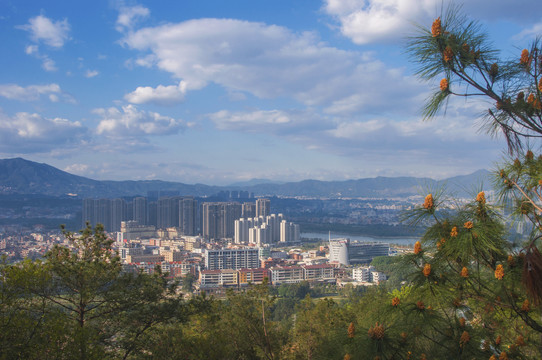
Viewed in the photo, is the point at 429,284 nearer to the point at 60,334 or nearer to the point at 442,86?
the point at 442,86

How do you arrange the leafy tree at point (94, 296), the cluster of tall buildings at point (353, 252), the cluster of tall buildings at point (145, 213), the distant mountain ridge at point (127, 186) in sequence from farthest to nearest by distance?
the distant mountain ridge at point (127, 186), the cluster of tall buildings at point (145, 213), the cluster of tall buildings at point (353, 252), the leafy tree at point (94, 296)

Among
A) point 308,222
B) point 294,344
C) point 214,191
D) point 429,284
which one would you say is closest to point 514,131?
point 429,284

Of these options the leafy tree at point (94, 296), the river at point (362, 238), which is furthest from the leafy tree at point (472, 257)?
the river at point (362, 238)

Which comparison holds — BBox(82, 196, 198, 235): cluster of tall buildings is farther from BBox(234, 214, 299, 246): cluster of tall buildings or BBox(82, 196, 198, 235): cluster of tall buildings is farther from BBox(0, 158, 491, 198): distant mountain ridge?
BBox(0, 158, 491, 198): distant mountain ridge

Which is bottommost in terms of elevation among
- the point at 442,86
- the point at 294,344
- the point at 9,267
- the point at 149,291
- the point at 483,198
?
the point at 294,344

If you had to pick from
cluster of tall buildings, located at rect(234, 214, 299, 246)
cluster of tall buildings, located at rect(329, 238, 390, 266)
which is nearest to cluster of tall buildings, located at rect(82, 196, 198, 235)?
cluster of tall buildings, located at rect(234, 214, 299, 246)

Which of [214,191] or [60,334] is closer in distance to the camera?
[60,334]

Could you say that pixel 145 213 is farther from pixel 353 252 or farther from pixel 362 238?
pixel 353 252

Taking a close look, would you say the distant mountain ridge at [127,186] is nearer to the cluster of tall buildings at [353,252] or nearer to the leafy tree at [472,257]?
the cluster of tall buildings at [353,252]

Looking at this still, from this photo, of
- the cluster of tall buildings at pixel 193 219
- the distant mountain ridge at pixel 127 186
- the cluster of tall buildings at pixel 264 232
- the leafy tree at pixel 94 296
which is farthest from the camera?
the distant mountain ridge at pixel 127 186
